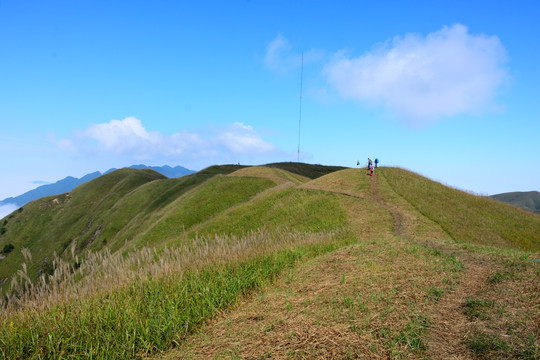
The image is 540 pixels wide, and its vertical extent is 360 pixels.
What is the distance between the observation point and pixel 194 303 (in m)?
7.47

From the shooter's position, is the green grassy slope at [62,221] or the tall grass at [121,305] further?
the green grassy slope at [62,221]

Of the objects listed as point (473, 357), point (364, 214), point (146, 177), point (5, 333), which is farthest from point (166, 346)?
point (146, 177)

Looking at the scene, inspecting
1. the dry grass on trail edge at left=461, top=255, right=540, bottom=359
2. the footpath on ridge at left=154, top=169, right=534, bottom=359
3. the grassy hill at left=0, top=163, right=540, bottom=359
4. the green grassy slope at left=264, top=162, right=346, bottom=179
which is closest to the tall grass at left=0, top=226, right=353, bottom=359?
the grassy hill at left=0, top=163, right=540, bottom=359

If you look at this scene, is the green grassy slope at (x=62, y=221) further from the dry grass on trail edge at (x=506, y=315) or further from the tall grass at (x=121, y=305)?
the dry grass on trail edge at (x=506, y=315)

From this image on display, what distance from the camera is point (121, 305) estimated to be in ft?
23.5

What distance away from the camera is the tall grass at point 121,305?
6.02m

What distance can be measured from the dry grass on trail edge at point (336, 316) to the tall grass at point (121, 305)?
2.05 feet

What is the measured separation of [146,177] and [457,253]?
4619 inches

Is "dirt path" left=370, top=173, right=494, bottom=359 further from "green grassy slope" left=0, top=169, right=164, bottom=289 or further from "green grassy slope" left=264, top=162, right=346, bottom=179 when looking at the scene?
"green grassy slope" left=264, top=162, right=346, bottom=179

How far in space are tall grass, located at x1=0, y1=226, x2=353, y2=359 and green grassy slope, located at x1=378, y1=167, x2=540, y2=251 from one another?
15505 mm

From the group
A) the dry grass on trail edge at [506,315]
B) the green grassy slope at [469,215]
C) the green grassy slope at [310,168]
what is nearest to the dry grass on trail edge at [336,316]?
the dry grass on trail edge at [506,315]

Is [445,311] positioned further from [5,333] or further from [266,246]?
[5,333]

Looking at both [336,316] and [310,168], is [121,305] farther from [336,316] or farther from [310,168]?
[310,168]

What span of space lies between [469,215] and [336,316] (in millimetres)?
24661
